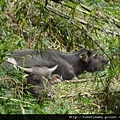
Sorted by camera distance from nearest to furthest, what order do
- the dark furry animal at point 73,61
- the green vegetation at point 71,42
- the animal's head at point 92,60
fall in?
the green vegetation at point 71,42
the dark furry animal at point 73,61
the animal's head at point 92,60

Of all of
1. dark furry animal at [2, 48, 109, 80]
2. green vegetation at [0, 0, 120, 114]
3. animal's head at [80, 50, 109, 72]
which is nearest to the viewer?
green vegetation at [0, 0, 120, 114]

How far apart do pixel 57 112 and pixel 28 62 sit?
2.40m

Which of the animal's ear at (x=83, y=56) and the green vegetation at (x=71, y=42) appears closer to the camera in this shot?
the green vegetation at (x=71, y=42)

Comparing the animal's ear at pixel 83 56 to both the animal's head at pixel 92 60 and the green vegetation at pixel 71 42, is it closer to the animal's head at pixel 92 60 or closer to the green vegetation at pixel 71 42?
the animal's head at pixel 92 60

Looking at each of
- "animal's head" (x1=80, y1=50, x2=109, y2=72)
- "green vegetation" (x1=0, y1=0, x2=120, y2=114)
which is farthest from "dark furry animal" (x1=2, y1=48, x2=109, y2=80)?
"green vegetation" (x1=0, y1=0, x2=120, y2=114)

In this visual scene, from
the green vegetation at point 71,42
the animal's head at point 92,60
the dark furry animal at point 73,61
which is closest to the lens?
the green vegetation at point 71,42

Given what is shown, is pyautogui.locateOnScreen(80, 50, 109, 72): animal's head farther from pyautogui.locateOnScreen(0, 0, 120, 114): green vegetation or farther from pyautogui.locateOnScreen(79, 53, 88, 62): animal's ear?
pyautogui.locateOnScreen(0, 0, 120, 114): green vegetation

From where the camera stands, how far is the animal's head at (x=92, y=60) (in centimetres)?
654

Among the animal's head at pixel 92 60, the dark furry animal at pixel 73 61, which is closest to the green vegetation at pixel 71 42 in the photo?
the dark furry animal at pixel 73 61

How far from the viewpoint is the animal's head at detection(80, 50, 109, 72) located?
654 cm

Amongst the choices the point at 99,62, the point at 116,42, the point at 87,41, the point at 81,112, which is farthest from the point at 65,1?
the point at 99,62

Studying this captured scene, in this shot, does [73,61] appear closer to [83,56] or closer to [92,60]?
[83,56]

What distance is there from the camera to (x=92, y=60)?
668 cm

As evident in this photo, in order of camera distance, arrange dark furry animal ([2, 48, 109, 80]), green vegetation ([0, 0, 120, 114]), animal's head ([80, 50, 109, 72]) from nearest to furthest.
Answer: green vegetation ([0, 0, 120, 114]) → dark furry animal ([2, 48, 109, 80]) → animal's head ([80, 50, 109, 72])
